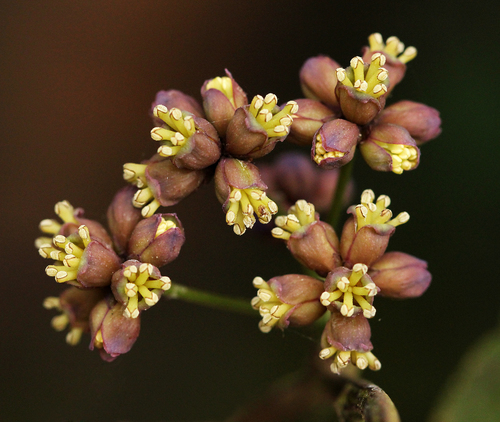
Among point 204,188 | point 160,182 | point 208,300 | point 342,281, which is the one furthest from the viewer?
point 204,188

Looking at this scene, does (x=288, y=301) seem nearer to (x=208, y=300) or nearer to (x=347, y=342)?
(x=347, y=342)

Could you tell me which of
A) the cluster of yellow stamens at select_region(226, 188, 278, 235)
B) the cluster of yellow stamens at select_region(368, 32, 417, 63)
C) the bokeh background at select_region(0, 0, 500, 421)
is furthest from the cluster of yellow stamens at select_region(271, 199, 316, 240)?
the bokeh background at select_region(0, 0, 500, 421)

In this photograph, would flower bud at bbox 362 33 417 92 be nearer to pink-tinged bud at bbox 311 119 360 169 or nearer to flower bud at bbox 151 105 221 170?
pink-tinged bud at bbox 311 119 360 169

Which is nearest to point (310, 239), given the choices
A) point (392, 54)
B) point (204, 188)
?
point (392, 54)

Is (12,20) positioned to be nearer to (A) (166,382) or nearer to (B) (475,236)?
(A) (166,382)

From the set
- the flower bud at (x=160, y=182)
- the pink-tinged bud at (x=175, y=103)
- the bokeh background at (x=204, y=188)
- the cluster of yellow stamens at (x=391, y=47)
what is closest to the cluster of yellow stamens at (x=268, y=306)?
the flower bud at (x=160, y=182)

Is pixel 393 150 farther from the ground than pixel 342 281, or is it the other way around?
pixel 393 150
